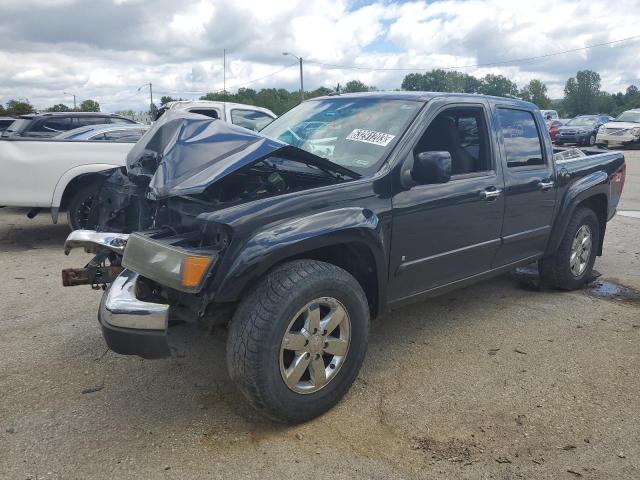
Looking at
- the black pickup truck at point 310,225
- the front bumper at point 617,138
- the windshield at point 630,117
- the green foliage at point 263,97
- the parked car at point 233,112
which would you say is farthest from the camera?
the green foliage at point 263,97

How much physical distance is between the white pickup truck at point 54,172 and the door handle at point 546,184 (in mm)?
4781

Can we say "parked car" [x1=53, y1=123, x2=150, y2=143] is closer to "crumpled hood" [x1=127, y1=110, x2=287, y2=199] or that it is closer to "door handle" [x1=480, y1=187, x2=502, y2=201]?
"crumpled hood" [x1=127, y1=110, x2=287, y2=199]

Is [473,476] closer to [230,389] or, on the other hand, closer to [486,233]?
[230,389]

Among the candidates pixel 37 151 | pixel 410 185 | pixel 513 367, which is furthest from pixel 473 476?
pixel 37 151

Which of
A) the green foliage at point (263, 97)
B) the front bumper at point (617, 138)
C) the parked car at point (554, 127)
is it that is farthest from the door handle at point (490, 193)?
the green foliage at point (263, 97)

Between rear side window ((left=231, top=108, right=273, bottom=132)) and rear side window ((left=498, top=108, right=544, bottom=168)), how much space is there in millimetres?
5782

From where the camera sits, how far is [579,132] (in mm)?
26344

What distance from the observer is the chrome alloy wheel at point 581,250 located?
5254mm

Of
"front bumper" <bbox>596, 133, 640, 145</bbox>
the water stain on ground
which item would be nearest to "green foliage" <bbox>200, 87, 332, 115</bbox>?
"front bumper" <bbox>596, 133, 640, 145</bbox>

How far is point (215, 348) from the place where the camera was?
4004 millimetres

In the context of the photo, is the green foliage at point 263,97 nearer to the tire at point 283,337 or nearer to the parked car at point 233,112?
the parked car at point 233,112

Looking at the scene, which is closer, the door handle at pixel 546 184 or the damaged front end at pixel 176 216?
the damaged front end at pixel 176 216

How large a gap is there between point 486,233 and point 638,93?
274 ft

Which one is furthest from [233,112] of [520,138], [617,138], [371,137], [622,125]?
[622,125]
